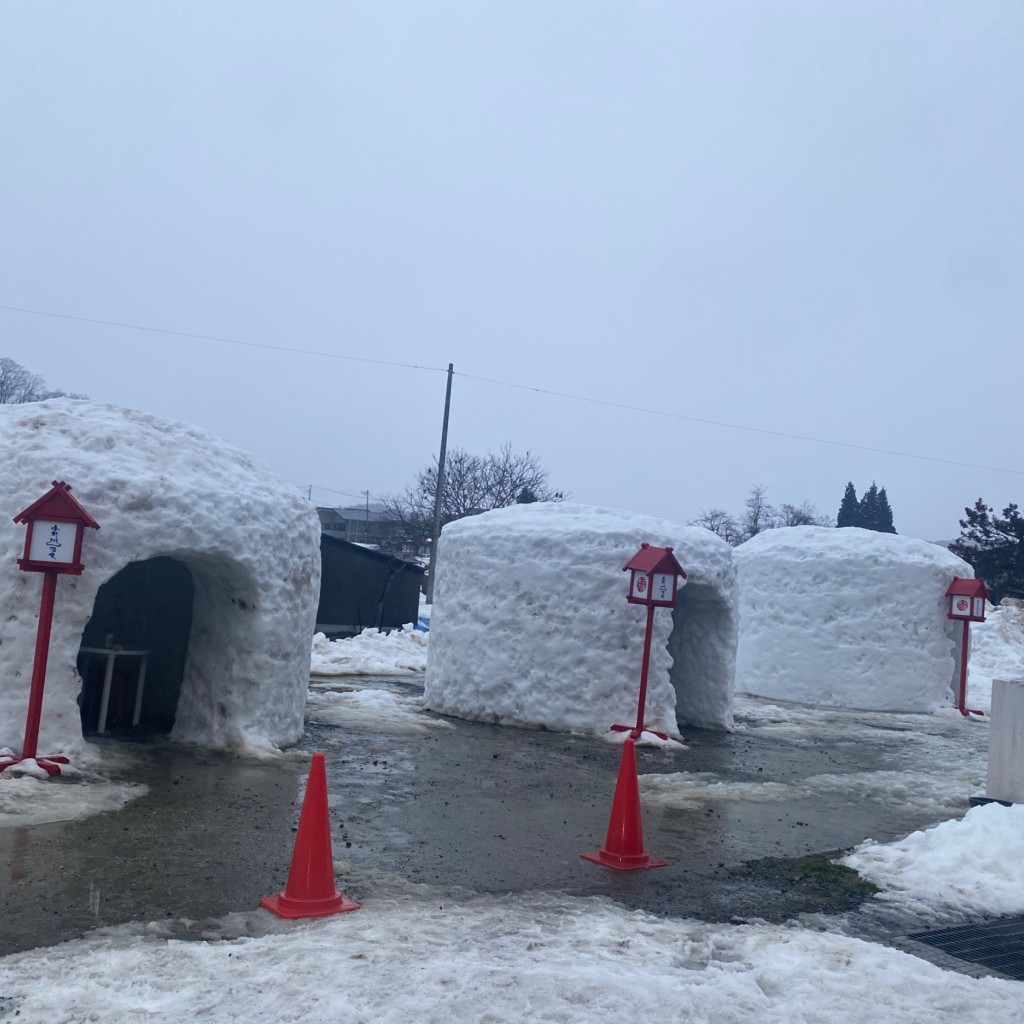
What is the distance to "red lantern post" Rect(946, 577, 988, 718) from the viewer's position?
17.1 meters

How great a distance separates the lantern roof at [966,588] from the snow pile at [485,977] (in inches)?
530

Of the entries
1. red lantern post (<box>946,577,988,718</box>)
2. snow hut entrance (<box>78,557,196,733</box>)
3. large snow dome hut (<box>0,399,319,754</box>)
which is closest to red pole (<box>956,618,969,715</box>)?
red lantern post (<box>946,577,988,718</box>)

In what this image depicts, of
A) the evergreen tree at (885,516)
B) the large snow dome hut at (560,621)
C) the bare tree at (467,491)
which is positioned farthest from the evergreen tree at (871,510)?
the large snow dome hut at (560,621)

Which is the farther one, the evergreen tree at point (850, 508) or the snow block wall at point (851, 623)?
the evergreen tree at point (850, 508)

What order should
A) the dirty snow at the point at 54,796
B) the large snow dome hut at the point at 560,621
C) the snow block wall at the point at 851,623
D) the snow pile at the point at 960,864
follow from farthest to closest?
the snow block wall at the point at 851,623
the large snow dome hut at the point at 560,621
the dirty snow at the point at 54,796
the snow pile at the point at 960,864

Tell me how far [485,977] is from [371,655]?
15.1m

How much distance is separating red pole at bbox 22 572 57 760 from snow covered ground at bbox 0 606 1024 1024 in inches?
51.5

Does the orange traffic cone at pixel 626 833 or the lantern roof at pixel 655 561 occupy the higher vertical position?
the lantern roof at pixel 655 561

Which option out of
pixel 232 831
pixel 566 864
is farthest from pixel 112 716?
pixel 566 864

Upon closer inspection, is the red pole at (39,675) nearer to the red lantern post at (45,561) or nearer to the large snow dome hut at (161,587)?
the red lantern post at (45,561)

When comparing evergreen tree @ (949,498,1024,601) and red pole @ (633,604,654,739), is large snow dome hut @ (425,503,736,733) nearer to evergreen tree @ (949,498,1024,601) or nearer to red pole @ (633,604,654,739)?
red pole @ (633,604,654,739)

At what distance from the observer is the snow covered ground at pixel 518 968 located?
3861mm

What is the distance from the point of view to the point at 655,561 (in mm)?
11703

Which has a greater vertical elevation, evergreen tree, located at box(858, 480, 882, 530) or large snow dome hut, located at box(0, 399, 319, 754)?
evergreen tree, located at box(858, 480, 882, 530)
